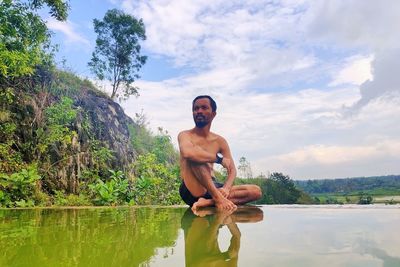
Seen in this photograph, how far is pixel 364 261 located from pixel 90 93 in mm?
13654

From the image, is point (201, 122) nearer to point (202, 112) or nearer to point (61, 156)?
point (202, 112)

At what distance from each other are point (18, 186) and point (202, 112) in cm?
458

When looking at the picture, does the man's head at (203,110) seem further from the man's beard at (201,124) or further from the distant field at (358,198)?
the distant field at (358,198)

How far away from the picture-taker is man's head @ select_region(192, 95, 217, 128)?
17.7 feet

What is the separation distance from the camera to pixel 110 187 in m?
8.69

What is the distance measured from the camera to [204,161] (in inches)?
201

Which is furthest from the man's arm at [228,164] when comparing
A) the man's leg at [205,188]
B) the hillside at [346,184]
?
the hillside at [346,184]

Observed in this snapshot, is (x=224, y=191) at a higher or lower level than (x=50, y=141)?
lower

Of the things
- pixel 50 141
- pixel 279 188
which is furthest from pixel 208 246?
pixel 279 188

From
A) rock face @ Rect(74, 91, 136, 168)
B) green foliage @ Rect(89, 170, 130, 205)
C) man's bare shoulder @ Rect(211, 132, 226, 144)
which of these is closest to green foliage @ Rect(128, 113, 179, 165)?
rock face @ Rect(74, 91, 136, 168)

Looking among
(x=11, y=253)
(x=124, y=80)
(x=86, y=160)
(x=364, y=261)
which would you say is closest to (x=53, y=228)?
(x=11, y=253)

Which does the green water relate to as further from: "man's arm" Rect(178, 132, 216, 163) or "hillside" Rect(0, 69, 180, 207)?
"hillside" Rect(0, 69, 180, 207)

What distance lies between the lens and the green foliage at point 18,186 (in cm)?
728

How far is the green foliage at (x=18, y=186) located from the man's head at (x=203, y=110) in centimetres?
412
